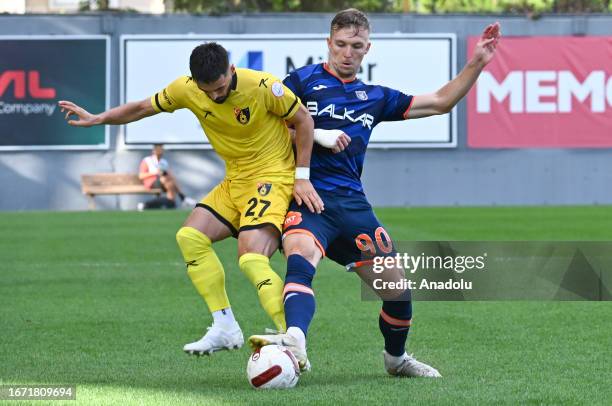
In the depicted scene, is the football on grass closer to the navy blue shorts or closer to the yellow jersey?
the navy blue shorts

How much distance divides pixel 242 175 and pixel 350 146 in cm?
60

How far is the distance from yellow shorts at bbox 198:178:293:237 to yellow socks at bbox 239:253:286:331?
0.18m

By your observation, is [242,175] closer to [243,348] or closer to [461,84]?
[461,84]

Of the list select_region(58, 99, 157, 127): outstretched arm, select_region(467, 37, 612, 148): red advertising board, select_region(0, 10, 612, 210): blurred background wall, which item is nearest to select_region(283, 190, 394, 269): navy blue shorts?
select_region(58, 99, 157, 127): outstretched arm

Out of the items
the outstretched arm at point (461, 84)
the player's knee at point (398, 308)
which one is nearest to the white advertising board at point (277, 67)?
the outstretched arm at point (461, 84)

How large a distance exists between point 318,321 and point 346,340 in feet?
3.71

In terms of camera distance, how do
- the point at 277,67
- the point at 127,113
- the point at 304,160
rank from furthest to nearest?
the point at 277,67 → the point at 127,113 → the point at 304,160

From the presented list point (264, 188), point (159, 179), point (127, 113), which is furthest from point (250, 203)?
point (159, 179)

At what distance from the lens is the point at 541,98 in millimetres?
30484

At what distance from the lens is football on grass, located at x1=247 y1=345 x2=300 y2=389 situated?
6020 millimetres

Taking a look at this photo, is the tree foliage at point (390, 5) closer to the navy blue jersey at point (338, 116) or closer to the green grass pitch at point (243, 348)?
the green grass pitch at point (243, 348)

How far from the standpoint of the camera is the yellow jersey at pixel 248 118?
6676mm

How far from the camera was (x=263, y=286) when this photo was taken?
6508mm

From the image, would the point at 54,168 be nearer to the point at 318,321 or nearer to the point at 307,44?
the point at 307,44
